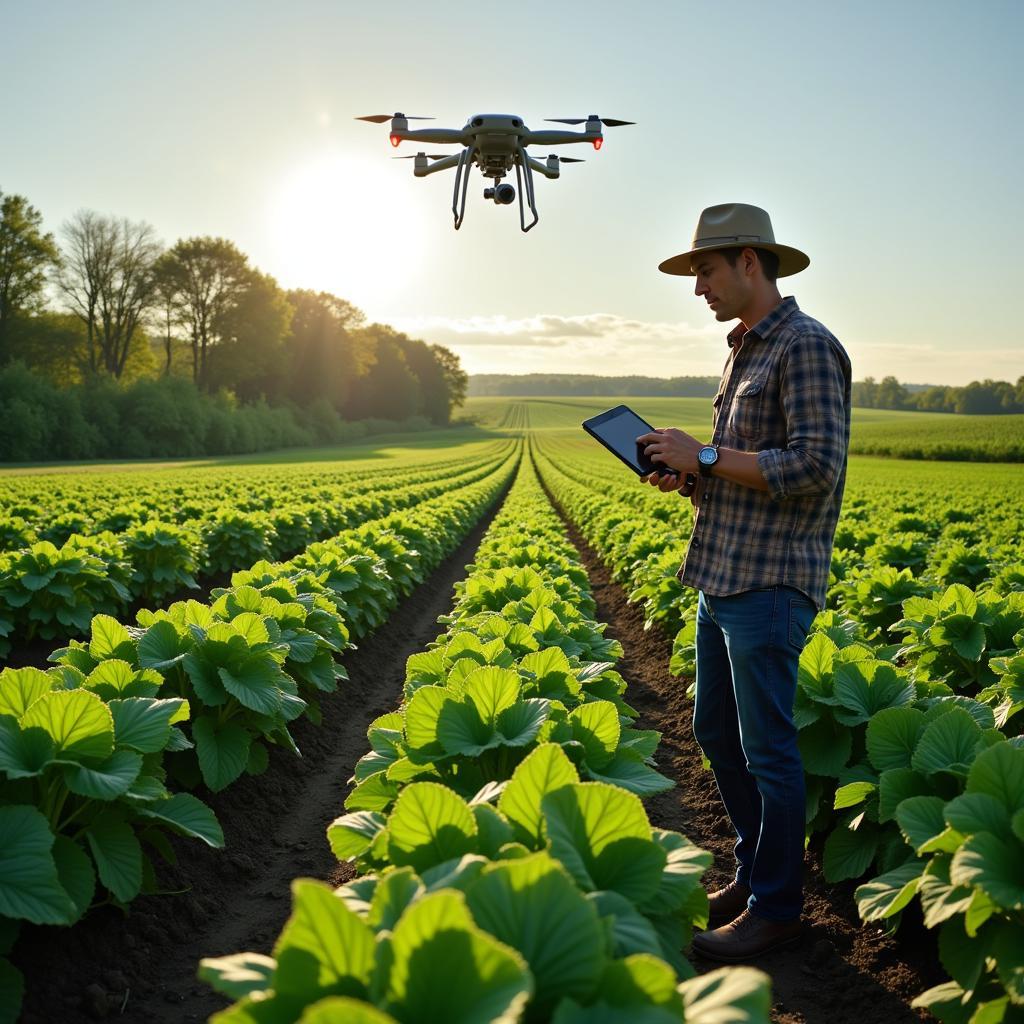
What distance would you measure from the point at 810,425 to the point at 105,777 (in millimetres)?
2682

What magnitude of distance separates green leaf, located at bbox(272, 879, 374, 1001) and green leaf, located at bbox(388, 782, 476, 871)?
527 mm

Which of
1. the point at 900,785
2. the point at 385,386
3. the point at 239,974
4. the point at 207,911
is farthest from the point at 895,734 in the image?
the point at 385,386

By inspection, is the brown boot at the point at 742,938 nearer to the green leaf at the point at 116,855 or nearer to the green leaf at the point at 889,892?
the green leaf at the point at 889,892

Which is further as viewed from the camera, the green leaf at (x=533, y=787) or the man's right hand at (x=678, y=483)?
the man's right hand at (x=678, y=483)

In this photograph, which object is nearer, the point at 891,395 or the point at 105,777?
the point at 105,777

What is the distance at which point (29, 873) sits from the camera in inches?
92.5

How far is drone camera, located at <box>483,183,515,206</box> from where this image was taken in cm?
1030

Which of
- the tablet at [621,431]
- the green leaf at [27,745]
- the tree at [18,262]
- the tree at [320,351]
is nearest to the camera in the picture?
the green leaf at [27,745]

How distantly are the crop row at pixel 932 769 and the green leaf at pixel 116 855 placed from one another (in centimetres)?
258

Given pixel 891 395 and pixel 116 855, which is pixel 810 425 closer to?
pixel 116 855

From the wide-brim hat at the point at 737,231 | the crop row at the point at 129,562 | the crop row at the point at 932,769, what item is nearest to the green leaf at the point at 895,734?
the crop row at the point at 932,769

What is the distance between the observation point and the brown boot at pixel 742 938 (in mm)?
3082

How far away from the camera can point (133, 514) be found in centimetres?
1289

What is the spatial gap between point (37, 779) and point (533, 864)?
224 cm
